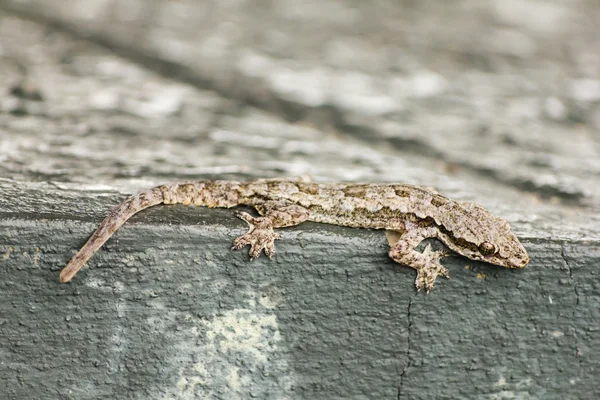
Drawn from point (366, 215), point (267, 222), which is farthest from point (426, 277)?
point (267, 222)

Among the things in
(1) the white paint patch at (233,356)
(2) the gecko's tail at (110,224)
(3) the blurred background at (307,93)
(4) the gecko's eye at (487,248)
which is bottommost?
(1) the white paint patch at (233,356)

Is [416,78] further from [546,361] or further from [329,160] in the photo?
[546,361]

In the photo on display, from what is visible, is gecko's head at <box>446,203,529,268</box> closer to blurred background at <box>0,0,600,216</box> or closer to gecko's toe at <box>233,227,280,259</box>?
gecko's toe at <box>233,227,280,259</box>

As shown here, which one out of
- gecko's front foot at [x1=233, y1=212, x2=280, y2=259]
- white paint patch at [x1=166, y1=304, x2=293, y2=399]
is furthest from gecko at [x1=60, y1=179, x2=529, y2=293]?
white paint patch at [x1=166, y1=304, x2=293, y2=399]

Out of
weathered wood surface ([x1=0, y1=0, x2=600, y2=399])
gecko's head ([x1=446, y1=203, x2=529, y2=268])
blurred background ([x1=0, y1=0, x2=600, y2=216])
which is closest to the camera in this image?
weathered wood surface ([x1=0, y1=0, x2=600, y2=399])

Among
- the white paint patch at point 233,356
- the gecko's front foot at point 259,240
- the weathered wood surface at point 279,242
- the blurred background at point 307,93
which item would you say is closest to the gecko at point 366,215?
the gecko's front foot at point 259,240

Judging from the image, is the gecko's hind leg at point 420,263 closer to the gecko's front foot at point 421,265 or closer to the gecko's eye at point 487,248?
the gecko's front foot at point 421,265

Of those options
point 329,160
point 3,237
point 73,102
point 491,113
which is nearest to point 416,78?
point 491,113
